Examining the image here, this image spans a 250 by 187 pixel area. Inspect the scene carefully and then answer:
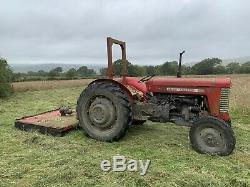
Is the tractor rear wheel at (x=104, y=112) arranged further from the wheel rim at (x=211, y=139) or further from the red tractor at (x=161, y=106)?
the wheel rim at (x=211, y=139)

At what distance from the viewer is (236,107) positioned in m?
10.1

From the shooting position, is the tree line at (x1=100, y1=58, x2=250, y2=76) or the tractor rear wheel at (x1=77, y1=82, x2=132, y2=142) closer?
the tractor rear wheel at (x1=77, y1=82, x2=132, y2=142)

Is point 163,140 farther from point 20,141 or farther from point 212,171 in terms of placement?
point 20,141

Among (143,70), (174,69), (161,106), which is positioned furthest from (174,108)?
(174,69)

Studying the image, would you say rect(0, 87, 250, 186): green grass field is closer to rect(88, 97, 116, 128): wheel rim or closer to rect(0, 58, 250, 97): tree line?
rect(88, 97, 116, 128): wheel rim

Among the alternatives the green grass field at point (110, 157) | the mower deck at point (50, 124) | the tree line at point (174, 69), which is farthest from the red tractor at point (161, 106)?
the tree line at point (174, 69)

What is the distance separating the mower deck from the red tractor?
0.43 metres

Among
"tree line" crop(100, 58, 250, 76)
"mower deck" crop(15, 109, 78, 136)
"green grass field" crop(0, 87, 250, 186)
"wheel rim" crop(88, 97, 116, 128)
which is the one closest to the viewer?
"green grass field" crop(0, 87, 250, 186)

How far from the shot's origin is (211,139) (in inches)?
221

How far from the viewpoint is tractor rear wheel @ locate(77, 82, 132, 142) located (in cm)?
630

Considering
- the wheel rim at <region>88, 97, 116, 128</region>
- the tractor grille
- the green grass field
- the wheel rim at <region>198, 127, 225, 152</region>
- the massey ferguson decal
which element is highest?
the massey ferguson decal

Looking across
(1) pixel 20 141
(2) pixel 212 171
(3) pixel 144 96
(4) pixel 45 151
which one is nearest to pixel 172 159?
(2) pixel 212 171

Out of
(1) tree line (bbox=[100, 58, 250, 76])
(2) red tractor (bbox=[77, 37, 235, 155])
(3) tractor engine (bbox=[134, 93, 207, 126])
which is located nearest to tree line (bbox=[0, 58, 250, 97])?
(1) tree line (bbox=[100, 58, 250, 76])

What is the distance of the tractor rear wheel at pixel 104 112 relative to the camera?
630 cm
